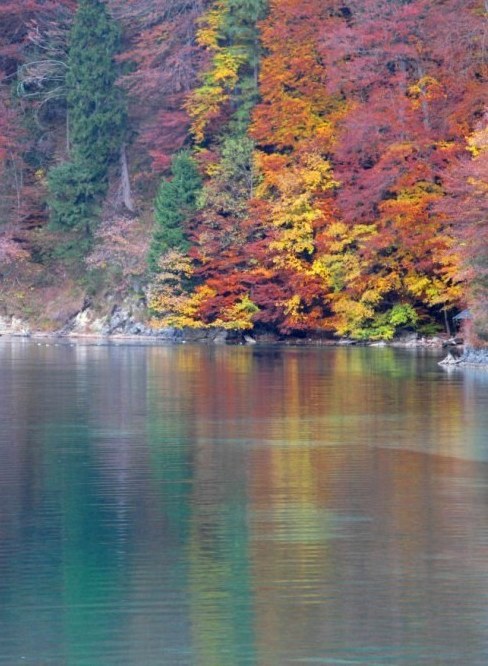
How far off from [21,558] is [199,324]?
4268 centimetres

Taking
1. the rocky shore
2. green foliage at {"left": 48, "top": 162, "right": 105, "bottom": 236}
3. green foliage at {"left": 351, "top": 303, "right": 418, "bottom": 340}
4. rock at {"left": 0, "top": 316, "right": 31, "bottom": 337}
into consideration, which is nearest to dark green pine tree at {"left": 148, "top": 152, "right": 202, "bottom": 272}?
the rocky shore

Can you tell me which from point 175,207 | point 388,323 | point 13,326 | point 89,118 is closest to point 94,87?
point 89,118

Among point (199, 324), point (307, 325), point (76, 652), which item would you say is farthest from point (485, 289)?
point (76, 652)

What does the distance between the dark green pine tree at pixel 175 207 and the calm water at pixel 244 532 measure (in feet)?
98.1

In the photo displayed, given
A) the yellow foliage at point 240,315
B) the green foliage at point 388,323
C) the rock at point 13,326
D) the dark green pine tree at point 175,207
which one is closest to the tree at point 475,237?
the green foliage at point 388,323

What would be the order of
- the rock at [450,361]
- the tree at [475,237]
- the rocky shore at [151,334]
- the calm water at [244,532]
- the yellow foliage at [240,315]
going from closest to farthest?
the calm water at [244,532] < the tree at [475,237] < the rock at [450,361] < the rocky shore at [151,334] < the yellow foliage at [240,315]

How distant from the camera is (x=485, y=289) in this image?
121 feet

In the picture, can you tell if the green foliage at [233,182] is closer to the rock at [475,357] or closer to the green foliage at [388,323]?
the green foliage at [388,323]

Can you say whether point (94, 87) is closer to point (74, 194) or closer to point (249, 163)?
point (74, 194)

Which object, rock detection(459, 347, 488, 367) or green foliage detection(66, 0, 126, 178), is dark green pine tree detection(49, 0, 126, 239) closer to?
green foliage detection(66, 0, 126, 178)

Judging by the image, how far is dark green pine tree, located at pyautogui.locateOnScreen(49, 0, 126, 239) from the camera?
59844 millimetres

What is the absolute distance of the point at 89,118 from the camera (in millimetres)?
60375

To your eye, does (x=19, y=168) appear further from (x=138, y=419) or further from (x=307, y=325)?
(x=138, y=419)

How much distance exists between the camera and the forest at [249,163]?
154 ft
